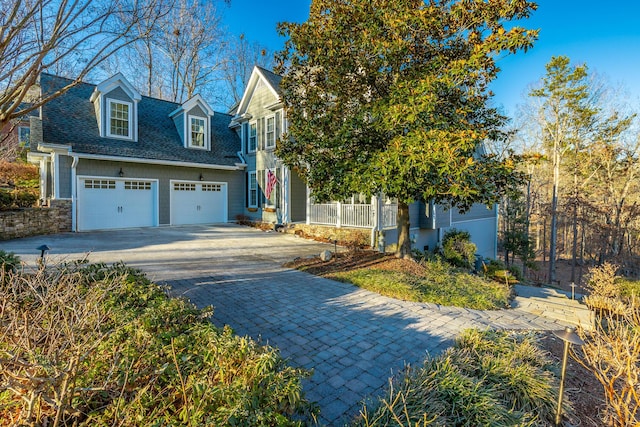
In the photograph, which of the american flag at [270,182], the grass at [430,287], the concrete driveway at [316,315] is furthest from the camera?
the american flag at [270,182]

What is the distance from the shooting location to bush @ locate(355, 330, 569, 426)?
245 centimetres

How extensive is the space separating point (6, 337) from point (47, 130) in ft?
43.9

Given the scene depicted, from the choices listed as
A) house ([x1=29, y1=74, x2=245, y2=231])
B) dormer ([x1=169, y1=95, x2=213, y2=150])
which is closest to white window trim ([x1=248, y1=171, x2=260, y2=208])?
house ([x1=29, y1=74, x2=245, y2=231])

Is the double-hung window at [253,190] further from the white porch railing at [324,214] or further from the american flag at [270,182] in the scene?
the white porch railing at [324,214]

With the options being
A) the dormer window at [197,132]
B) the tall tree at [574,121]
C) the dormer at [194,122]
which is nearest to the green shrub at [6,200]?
the dormer at [194,122]

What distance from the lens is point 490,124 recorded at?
7730mm

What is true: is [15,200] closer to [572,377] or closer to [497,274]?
[572,377]

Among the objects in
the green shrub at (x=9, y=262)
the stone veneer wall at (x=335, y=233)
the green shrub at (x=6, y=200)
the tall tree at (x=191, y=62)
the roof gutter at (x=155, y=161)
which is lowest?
the stone veneer wall at (x=335, y=233)

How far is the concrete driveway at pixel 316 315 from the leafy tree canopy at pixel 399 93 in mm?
2462

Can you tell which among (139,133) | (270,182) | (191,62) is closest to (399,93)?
(270,182)

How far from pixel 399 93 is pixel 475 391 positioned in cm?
575

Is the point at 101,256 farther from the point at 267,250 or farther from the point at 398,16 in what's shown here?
the point at 398,16

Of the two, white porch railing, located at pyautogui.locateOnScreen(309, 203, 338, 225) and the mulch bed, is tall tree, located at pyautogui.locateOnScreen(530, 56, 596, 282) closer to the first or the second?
white porch railing, located at pyautogui.locateOnScreen(309, 203, 338, 225)

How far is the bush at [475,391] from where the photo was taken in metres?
2.45
